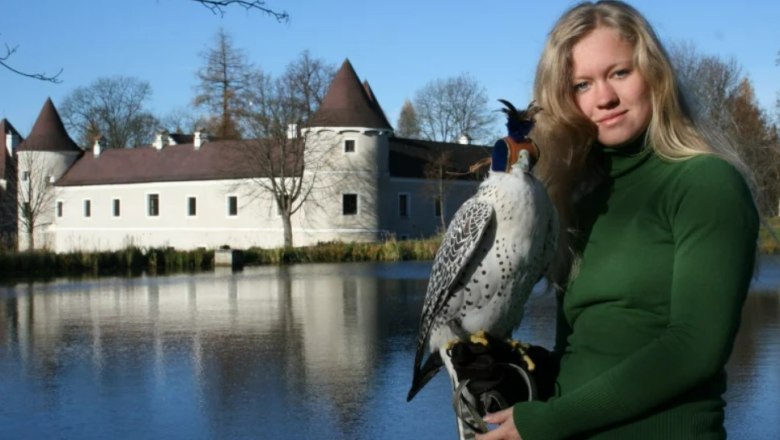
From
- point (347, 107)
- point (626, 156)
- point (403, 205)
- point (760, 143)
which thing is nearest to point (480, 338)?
point (626, 156)

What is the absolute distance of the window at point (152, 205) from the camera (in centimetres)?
6550

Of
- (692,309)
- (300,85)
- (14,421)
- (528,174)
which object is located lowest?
(14,421)

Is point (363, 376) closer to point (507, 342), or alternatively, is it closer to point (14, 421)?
point (14, 421)

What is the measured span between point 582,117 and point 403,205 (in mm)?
57316

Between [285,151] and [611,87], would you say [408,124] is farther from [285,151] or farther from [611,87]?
[611,87]

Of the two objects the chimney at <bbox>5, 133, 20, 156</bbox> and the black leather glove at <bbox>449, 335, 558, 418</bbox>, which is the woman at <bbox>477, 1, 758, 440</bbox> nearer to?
the black leather glove at <bbox>449, 335, 558, 418</bbox>

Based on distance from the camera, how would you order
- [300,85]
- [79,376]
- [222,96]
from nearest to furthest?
[79,376], [300,85], [222,96]

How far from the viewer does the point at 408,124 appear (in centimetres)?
9738

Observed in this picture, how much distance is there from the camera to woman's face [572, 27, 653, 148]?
2619 mm

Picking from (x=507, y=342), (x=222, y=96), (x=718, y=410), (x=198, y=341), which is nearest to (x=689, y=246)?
(x=718, y=410)

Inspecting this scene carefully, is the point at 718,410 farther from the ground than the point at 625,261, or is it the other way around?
the point at 625,261

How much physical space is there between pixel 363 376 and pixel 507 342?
340 inches

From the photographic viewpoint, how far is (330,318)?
60.5 ft

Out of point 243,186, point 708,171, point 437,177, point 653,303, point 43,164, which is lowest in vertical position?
point 653,303
